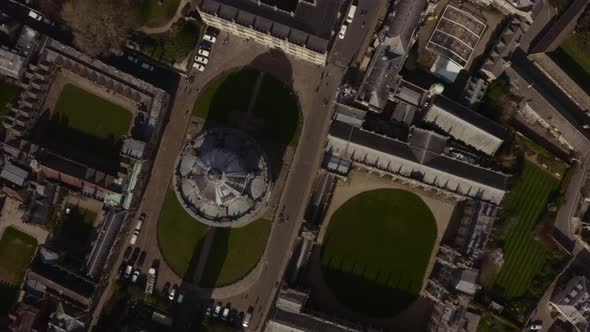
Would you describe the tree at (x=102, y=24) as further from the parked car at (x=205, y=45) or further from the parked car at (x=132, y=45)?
the parked car at (x=205, y=45)

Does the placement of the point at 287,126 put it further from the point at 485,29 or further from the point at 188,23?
the point at 485,29

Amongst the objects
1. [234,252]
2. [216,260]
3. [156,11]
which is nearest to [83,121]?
[156,11]

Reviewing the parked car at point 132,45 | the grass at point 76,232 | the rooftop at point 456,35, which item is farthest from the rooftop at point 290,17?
the grass at point 76,232

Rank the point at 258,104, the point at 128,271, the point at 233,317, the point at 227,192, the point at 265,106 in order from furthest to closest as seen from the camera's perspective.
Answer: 1. the point at 258,104
2. the point at 265,106
3. the point at 128,271
4. the point at 233,317
5. the point at 227,192

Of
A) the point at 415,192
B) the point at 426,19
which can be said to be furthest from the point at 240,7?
the point at 415,192

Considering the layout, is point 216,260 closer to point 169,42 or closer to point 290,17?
point 169,42

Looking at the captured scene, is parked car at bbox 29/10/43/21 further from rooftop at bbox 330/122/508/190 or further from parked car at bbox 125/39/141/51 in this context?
rooftop at bbox 330/122/508/190

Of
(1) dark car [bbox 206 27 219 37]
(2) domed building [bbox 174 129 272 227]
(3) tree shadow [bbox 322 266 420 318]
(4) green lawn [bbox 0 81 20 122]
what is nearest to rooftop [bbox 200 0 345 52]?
(1) dark car [bbox 206 27 219 37]
